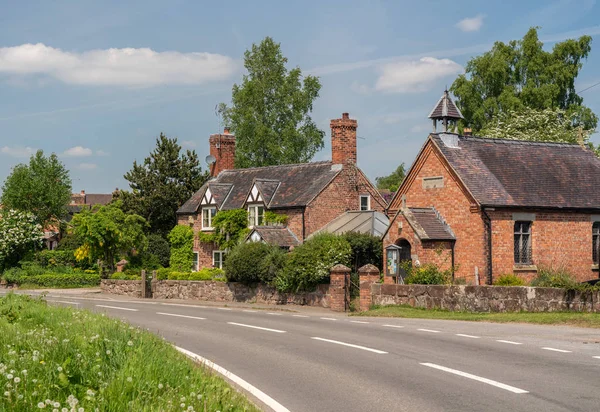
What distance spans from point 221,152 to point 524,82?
27806 mm

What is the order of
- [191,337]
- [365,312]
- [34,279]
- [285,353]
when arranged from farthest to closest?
1. [34,279]
2. [365,312]
3. [191,337]
4. [285,353]

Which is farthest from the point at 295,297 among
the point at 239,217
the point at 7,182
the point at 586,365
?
the point at 7,182

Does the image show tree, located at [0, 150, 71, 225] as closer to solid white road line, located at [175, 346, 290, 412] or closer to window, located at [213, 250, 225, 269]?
window, located at [213, 250, 225, 269]

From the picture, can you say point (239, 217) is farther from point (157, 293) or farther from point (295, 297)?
point (295, 297)

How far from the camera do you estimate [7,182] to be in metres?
67.2

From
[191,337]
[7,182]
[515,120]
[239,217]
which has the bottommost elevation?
[191,337]

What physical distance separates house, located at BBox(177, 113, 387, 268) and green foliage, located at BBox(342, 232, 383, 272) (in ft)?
24.3

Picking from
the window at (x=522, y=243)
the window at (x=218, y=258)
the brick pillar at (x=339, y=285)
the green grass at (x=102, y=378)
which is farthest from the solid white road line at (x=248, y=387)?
the window at (x=218, y=258)

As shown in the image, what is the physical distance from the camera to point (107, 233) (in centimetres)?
4888

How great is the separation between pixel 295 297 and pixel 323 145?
35.5m

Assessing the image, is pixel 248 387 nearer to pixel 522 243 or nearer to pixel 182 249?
pixel 522 243

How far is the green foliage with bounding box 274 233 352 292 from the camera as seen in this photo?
31.5 m

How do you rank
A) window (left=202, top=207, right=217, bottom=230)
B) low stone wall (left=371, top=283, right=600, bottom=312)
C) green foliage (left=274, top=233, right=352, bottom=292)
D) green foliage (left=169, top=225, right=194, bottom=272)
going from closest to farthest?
→ low stone wall (left=371, top=283, right=600, bottom=312) → green foliage (left=274, top=233, right=352, bottom=292) → window (left=202, top=207, right=217, bottom=230) → green foliage (left=169, top=225, right=194, bottom=272)

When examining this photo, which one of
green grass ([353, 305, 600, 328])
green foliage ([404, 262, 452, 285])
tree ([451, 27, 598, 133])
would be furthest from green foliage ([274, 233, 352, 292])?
tree ([451, 27, 598, 133])
